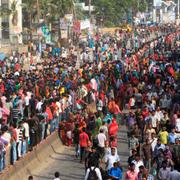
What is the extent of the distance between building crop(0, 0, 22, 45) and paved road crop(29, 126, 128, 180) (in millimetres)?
33584

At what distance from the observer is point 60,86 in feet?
94.3

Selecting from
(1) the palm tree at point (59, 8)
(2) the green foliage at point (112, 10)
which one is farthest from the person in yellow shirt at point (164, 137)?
(2) the green foliage at point (112, 10)

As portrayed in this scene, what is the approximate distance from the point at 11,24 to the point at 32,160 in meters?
42.6

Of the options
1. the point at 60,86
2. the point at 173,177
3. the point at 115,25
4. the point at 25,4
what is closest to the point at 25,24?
the point at 25,4

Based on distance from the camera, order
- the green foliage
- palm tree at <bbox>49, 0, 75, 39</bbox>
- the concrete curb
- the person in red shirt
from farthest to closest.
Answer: the green foliage → palm tree at <bbox>49, 0, 75, 39</bbox> → the person in red shirt → the concrete curb

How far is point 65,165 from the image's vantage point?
847 inches

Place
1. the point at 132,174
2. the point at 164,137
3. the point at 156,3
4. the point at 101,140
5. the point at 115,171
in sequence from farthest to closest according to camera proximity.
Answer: the point at 156,3 < the point at 101,140 < the point at 164,137 < the point at 115,171 < the point at 132,174

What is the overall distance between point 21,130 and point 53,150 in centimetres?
334

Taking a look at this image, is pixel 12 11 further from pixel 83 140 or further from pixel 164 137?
pixel 164 137

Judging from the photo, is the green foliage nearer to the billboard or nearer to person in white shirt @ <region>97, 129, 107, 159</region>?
the billboard

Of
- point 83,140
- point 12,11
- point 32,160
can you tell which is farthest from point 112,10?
point 32,160

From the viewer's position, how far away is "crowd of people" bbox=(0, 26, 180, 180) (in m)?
18.2

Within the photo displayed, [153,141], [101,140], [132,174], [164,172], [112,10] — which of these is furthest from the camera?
[112,10]

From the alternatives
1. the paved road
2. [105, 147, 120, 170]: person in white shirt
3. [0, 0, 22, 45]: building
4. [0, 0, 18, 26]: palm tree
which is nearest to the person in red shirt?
the paved road
